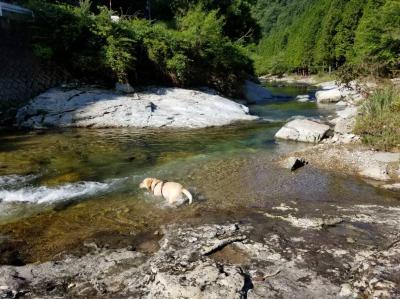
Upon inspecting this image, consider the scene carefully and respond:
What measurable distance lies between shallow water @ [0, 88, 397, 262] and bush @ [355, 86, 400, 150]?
2.26m

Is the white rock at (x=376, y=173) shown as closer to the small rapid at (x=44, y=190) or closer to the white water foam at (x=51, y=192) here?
the small rapid at (x=44, y=190)

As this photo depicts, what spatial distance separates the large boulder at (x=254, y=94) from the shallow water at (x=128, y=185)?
1324 cm

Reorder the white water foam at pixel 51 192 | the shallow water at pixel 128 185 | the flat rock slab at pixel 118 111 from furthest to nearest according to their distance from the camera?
the flat rock slab at pixel 118 111, the white water foam at pixel 51 192, the shallow water at pixel 128 185

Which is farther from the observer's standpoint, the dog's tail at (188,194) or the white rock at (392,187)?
the white rock at (392,187)

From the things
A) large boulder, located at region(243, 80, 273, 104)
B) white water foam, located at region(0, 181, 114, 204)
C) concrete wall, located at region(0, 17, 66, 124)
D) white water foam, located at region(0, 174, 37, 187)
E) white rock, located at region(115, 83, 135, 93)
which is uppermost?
concrete wall, located at region(0, 17, 66, 124)

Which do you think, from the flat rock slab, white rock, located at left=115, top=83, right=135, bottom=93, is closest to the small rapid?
the flat rock slab

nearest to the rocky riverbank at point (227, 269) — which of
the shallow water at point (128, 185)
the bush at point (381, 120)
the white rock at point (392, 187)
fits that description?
the shallow water at point (128, 185)

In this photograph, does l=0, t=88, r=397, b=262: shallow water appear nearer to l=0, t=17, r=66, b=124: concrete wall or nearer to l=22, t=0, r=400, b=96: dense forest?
l=0, t=17, r=66, b=124: concrete wall

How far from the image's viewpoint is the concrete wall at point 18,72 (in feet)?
55.3

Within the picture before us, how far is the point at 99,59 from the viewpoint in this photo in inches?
762

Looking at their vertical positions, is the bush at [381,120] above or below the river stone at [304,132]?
above

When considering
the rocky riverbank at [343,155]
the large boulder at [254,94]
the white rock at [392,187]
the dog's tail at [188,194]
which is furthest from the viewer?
the large boulder at [254,94]

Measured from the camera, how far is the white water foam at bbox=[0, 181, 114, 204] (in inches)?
321

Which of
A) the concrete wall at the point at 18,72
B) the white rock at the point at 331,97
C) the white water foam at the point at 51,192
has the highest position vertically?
the concrete wall at the point at 18,72
